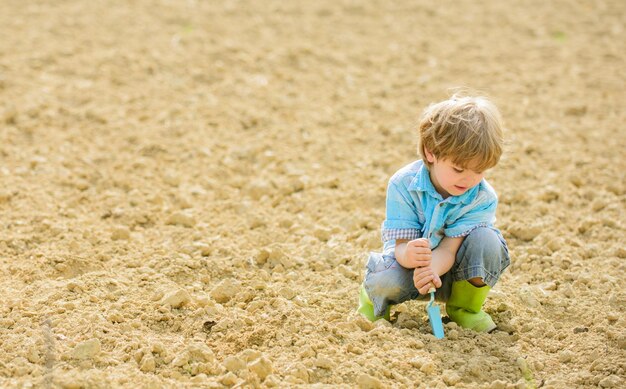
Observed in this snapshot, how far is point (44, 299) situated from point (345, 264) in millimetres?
1255

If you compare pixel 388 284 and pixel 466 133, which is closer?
pixel 466 133

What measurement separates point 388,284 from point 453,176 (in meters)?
0.46

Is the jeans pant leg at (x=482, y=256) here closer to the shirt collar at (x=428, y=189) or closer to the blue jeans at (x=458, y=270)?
the blue jeans at (x=458, y=270)

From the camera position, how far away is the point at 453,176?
9.61 feet

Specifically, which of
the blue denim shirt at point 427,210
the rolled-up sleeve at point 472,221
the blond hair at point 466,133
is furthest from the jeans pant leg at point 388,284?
the blond hair at point 466,133

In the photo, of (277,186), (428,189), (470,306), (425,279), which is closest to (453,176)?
(428,189)

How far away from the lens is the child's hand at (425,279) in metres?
2.95

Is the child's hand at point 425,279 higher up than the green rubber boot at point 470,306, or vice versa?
the child's hand at point 425,279

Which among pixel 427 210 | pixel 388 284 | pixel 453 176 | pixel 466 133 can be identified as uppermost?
pixel 466 133

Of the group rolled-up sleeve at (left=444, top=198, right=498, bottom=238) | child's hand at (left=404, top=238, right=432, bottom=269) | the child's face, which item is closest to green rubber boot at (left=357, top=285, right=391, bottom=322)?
child's hand at (left=404, top=238, right=432, bottom=269)

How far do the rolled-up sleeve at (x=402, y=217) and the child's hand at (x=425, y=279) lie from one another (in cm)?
14

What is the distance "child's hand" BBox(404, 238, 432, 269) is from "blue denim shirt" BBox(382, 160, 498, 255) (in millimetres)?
118

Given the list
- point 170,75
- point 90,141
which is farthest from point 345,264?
point 170,75

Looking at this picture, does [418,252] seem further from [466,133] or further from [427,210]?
[466,133]
